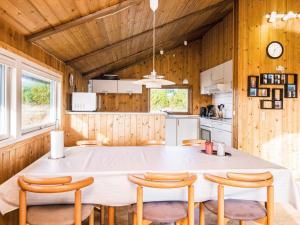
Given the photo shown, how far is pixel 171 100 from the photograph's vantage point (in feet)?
24.2

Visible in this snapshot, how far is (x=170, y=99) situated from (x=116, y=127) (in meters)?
3.60

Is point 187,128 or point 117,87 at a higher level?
point 117,87

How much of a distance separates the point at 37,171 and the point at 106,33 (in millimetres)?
2224

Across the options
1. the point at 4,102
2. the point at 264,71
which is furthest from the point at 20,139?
the point at 264,71

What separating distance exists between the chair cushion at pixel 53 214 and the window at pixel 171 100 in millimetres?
5545

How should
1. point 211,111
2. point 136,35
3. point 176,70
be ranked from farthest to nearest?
point 176,70 < point 211,111 < point 136,35

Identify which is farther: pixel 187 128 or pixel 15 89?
pixel 187 128

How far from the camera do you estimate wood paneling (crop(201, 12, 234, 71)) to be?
516 centimetres

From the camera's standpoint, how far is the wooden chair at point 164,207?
172 cm

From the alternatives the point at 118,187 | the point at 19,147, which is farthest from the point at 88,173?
the point at 19,147

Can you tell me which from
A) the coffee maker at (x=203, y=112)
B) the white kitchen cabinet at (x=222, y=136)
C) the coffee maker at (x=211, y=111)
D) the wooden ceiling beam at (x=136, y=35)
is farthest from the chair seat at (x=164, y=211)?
the coffee maker at (x=203, y=112)

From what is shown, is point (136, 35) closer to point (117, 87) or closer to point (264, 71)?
point (264, 71)

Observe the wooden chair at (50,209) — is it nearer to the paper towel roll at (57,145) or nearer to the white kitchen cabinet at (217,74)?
the paper towel roll at (57,145)

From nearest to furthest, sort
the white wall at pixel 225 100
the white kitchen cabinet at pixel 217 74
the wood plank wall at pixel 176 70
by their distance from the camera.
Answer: the white kitchen cabinet at pixel 217 74, the white wall at pixel 225 100, the wood plank wall at pixel 176 70
